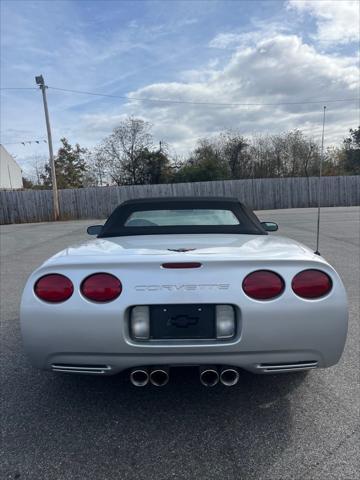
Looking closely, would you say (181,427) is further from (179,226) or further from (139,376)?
(179,226)

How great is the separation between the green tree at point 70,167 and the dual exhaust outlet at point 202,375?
132 feet

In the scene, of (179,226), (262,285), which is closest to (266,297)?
(262,285)

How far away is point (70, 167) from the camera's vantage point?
41.5m

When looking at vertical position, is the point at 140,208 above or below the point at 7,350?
above

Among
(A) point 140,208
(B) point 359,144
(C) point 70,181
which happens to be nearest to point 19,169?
(C) point 70,181

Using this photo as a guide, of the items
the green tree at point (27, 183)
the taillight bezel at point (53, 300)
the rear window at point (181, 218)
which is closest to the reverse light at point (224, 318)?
the taillight bezel at point (53, 300)

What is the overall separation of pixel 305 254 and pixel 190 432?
1.29 meters

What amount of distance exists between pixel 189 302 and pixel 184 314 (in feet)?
0.27

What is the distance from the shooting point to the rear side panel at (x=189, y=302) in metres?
1.99

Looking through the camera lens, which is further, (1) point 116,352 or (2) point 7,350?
(2) point 7,350

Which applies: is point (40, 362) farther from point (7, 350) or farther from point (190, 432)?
point (7, 350)

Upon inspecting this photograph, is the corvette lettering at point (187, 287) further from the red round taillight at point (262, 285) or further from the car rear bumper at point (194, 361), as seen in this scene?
the car rear bumper at point (194, 361)

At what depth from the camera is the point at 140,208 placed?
367 cm

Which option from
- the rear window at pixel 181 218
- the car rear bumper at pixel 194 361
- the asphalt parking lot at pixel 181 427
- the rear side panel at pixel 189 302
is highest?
the rear window at pixel 181 218
